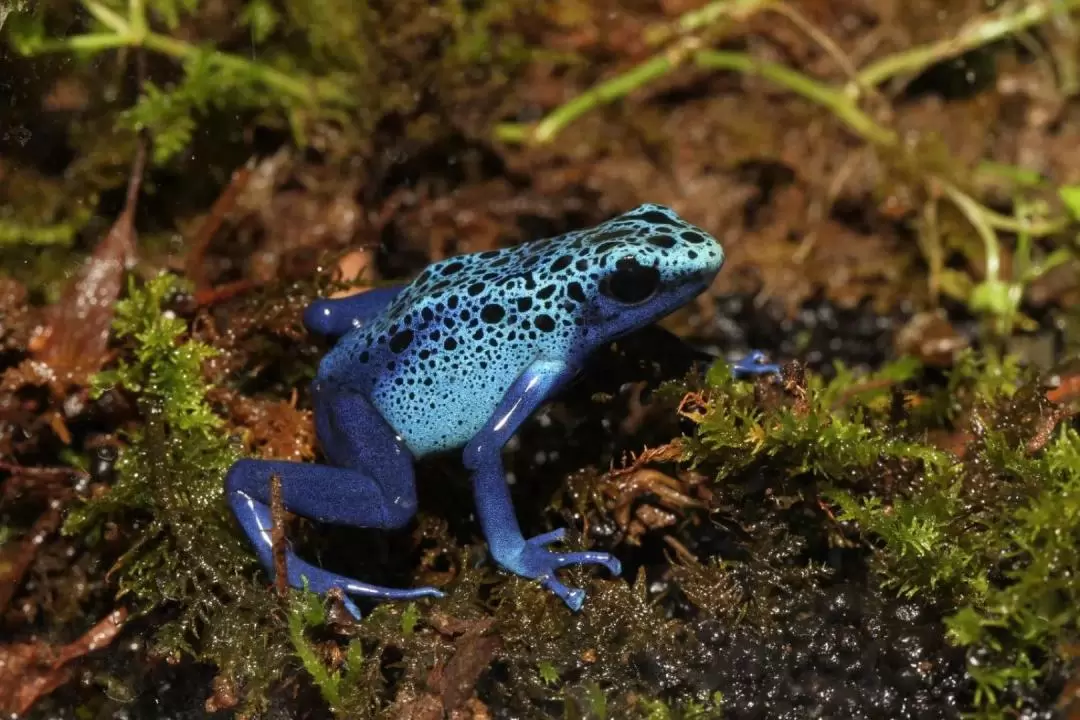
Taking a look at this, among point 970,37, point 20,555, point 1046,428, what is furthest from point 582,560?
point 970,37

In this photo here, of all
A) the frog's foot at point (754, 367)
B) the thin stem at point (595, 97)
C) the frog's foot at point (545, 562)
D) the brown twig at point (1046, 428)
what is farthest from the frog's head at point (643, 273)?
the thin stem at point (595, 97)

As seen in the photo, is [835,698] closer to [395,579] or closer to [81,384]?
[395,579]

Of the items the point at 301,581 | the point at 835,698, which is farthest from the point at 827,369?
the point at 301,581

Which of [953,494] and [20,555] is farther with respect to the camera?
[20,555]

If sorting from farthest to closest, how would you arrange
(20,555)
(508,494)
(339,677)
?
1. (20,555)
2. (508,494)
3. (339,677)

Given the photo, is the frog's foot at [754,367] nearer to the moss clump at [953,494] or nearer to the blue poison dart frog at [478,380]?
the moss clump at [953,494]

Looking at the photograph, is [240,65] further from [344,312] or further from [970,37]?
[970,37]

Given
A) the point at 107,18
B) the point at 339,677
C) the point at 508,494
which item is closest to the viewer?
the point at 339,677
